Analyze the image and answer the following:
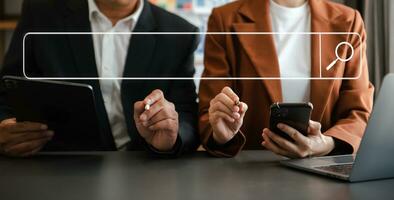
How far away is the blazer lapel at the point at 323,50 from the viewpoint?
1.09 metres

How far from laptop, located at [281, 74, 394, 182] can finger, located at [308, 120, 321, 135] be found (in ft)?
0.61

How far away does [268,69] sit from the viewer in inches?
44.4

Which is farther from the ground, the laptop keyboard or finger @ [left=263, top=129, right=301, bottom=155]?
the laptop keyboard

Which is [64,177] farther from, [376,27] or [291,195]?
[376,27]

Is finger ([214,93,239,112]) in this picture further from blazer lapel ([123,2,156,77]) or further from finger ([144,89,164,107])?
blazer lapel ([123,2,156,77])

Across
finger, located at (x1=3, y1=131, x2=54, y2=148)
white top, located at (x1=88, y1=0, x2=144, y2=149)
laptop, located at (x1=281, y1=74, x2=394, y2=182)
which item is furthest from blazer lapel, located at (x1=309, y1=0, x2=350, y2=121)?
finger, located at (x1=3, y1=131, x2=54, y2=148)

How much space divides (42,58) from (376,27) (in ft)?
3.80

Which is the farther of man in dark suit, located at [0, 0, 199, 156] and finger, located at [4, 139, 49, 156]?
man in dark suit, located at [0, 0, 199, 156]

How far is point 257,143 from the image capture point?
1.21 metres

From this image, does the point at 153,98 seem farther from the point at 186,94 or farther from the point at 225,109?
the point at 186,94

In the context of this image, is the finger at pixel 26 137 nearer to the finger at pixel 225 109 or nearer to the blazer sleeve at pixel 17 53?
the blazer sleeve at pixel 17 53

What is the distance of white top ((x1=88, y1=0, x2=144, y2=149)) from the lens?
1.19 meters

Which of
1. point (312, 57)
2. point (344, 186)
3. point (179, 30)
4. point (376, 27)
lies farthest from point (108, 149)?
point (376, 27)

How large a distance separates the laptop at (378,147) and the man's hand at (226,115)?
222 millimetres
